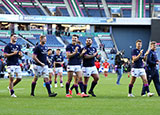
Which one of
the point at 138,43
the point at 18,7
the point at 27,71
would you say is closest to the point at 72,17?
the point at 18,7

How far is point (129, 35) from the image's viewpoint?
64.8 m

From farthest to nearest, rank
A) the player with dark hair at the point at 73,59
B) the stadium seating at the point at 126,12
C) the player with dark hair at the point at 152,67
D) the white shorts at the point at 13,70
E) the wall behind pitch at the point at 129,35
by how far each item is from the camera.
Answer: the wall behind pitch at the point at 129,35 → the stadium seating at the point at 126,12 → the player with dark hair at the point at 152,67 → the player with dark hair at the point at 73,59 → the white shorts at the point at 13,70

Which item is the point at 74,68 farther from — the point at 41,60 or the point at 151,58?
the point at 151,58

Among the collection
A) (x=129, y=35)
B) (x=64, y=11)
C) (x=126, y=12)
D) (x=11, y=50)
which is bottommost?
(x=11, y=50)

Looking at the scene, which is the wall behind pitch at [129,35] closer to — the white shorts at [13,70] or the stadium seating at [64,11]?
the stadium seating at [64,11]

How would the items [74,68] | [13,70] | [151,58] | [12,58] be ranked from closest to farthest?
[13,70]
[12,58]
[74,68]
[151,58]

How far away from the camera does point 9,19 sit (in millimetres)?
59156

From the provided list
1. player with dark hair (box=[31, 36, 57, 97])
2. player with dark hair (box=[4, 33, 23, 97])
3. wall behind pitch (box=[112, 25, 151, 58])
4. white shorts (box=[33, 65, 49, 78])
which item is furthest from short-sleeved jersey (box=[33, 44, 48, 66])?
wall behind pitch (box=[112, 25, 151, 58])

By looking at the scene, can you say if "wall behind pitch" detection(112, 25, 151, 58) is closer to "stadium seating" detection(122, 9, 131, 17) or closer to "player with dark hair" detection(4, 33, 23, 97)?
"stadium seating" detection(122, 9, 131, 17)

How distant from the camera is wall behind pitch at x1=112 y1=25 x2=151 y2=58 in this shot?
A: 6425 cm

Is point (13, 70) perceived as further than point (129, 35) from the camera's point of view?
No

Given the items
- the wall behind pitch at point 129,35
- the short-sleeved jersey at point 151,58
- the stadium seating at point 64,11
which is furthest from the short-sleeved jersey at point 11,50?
the wall behind pitch at point 129,35

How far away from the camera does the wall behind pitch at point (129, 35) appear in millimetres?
64250

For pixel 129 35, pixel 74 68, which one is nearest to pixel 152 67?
pixel 74 68
